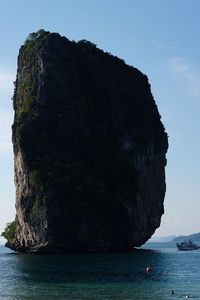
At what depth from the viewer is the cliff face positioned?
281 ft

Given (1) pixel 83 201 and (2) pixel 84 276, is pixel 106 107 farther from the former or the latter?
(2) pixel 84 276

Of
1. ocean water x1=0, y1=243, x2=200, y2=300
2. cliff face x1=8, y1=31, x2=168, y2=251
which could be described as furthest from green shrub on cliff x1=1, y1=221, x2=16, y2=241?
ocean water x1=0, y1=243, x2=200, y2=300

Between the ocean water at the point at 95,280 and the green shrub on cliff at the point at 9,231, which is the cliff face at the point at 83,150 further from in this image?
the ocean water at the point at 95,280

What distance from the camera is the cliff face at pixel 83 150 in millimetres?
85625

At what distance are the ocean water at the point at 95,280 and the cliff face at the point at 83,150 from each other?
56.2 ft

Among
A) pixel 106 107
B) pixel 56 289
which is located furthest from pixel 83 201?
pixel 56 289

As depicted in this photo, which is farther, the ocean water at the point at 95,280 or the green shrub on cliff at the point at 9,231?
the green shrub on cliff at the point at 9,231

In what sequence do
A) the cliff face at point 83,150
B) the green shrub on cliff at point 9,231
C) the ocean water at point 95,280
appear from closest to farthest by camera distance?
the ocean water at point 95,280 → the cliff face at point 83,150 → the green shrub on cliff at point 9,231

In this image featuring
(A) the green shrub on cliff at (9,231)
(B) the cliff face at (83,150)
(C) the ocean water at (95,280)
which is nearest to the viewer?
(C) the ocean water at (95,280)

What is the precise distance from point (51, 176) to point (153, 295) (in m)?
47.9

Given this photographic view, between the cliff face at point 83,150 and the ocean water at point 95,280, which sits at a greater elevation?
the cliff face at point 83,150

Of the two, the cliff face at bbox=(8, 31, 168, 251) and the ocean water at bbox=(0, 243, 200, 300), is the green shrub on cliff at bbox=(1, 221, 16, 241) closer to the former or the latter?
the cliff face at bbox=(8, 31, 168, 251)

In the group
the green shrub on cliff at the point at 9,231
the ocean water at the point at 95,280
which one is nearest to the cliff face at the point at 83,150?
the green shrub on cliff at the point at 9,231

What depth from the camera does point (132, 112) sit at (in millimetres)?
103812
